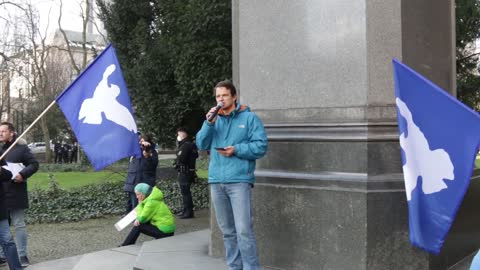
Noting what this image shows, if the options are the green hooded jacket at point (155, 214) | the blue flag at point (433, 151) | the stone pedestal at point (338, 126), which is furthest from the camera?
the green hooded jacket at point (155, 214)

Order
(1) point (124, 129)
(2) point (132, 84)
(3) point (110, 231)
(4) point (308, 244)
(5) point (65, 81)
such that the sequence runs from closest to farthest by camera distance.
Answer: (4) point (308, 244) → (1) point (124, 129) → (3) point (110, 231) → (2) point (132, 84) → (5) point (65, 81)

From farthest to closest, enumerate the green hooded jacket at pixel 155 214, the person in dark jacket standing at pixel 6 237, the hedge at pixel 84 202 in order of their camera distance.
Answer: the hedge at pixel 84 202
the green hooded jacket at pixel 155 214
the person in dark jacket standing at pixel 6 237

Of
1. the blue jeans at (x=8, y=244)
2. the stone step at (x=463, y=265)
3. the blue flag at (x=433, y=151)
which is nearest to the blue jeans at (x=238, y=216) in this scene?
the blue flag at (x=433, y=151)

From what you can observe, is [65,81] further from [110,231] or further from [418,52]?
[418,52]

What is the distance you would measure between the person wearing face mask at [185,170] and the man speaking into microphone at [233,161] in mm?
6822

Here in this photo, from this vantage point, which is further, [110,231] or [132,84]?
[132,84]

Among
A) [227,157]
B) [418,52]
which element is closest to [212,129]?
[227,157]

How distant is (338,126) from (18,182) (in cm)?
431

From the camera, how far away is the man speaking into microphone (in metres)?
4.22

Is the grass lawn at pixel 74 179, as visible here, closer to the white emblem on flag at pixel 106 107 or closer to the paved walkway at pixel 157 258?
the paved walkway at pixel 157 258

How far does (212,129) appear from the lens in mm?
4367

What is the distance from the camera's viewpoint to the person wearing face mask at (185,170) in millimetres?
11195

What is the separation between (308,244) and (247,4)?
2.55m

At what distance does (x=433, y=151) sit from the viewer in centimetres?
350
